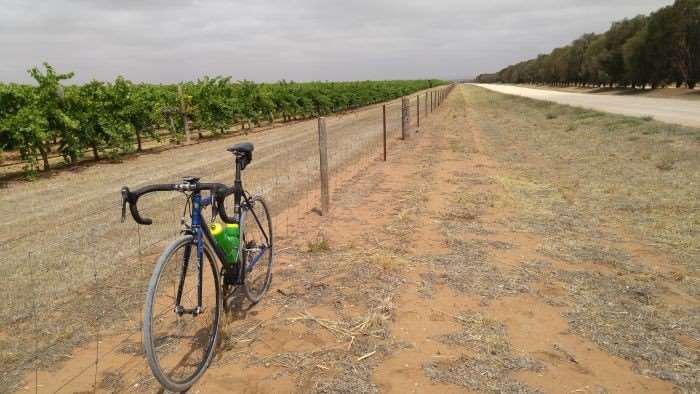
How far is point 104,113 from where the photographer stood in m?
14.4

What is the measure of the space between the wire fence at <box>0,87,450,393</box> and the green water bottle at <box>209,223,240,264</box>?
1000 mm

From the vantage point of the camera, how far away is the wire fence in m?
3.35

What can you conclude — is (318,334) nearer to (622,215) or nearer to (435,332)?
(435,332)

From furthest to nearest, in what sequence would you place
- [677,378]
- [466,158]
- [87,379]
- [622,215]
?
[466,158] < [622,215] < [87,379] < [677,378]

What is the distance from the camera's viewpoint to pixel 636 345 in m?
3.33

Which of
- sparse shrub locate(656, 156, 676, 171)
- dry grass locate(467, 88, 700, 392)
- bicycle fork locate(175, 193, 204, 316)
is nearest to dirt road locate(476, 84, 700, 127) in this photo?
dry grass locate(467, 88, 700, 392)

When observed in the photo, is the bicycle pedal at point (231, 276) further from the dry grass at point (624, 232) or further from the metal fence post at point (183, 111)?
the metal fence post at point (183, 111)

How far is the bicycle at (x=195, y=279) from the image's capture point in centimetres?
262

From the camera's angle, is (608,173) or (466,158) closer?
(608,173)

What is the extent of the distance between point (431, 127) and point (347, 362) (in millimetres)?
19474

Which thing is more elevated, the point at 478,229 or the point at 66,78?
the point at 66,78

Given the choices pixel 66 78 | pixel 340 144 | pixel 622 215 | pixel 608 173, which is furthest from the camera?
pixel 340 144

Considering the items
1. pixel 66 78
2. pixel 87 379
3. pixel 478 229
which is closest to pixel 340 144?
pixel 66 78

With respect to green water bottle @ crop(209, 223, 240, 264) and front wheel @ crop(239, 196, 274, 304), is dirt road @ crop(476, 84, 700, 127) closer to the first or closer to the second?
front wheel @ crop(239, 196, 274, 304)
